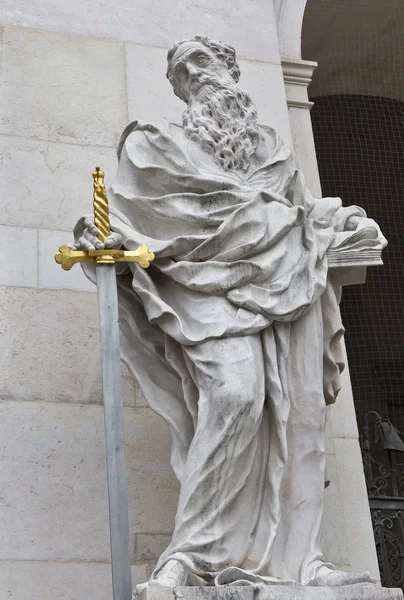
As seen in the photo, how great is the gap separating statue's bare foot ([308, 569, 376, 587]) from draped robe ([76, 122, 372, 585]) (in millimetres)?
78

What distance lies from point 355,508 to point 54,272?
1740mm

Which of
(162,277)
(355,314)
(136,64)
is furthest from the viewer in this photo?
(355,314)

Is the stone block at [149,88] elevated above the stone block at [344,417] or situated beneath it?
elevated above

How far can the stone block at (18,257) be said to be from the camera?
569 centimetres

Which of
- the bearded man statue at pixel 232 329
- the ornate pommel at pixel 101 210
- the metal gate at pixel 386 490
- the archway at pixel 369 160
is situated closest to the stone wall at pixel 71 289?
the bearded man statue at pixel 232 329

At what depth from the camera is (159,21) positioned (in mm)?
6629


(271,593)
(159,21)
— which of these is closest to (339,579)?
(271,593)

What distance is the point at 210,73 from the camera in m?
5.27

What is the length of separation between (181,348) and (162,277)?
294mm

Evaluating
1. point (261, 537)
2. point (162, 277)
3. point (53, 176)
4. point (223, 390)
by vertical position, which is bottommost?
point (261, 537)

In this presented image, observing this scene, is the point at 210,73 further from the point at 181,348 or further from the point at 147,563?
the point at 147,563

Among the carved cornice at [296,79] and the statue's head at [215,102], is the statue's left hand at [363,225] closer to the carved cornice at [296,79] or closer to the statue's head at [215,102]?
the statue's head at [215,102]

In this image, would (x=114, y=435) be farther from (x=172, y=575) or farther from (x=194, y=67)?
(x=194, y=67)

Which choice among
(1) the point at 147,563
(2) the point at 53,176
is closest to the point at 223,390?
(1) the point at 147,563
